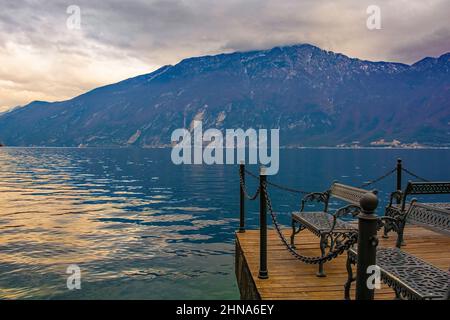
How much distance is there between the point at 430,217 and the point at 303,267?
2.76 meters

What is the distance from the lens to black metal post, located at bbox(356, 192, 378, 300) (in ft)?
11.7

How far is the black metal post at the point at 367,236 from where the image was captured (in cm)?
356

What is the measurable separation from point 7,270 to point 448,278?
1297 centimetres

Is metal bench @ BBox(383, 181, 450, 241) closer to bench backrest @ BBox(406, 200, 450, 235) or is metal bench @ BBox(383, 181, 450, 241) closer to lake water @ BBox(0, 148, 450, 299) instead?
bench backrest @ BBox(406, 200, 450, 235)

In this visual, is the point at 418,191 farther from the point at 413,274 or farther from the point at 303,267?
the point at 413,274

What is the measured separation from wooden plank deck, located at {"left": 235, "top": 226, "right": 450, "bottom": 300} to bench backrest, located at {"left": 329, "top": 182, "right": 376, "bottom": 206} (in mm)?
1318

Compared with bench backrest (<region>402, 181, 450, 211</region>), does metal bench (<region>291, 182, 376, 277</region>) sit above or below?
below

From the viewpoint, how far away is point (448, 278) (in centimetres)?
441

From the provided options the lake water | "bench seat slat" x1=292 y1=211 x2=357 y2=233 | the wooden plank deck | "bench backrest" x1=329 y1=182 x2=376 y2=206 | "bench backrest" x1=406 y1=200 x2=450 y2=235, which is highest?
"bench backrest" x1=329 y1=182 x2=376 y2=206

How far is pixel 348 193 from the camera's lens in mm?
8789

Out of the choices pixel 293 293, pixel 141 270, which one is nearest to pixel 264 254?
pixel 293 293

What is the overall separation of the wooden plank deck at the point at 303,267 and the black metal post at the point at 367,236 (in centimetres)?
224

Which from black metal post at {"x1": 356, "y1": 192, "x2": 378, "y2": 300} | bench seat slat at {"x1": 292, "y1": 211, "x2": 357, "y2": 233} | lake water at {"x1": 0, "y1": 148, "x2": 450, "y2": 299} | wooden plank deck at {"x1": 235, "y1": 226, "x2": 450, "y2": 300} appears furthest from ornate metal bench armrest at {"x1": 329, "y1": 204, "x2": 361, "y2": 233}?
lake water at {"x1": 0, "y1": 148, "x2": 450, "y2": 299}
